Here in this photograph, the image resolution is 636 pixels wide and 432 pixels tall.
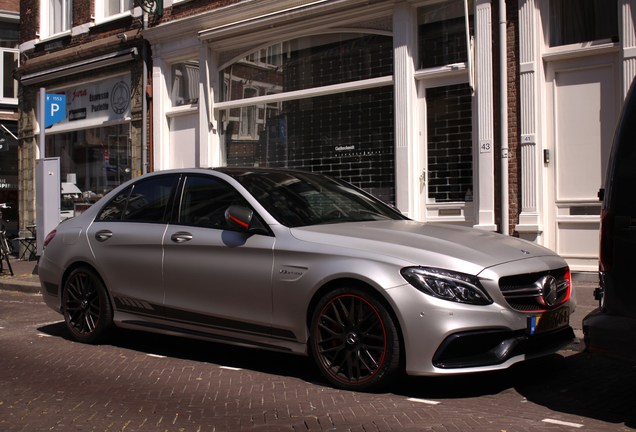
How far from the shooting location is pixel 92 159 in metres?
18.4

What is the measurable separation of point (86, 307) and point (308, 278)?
278 cm

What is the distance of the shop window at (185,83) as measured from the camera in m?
16.0

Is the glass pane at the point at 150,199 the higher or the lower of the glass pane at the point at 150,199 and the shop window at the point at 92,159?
the lower

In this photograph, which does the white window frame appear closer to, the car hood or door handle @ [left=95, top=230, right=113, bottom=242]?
door handle @ [left=95, top=230, right=113, bottom=242]

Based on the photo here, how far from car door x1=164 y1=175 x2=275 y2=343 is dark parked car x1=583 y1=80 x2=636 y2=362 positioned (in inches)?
93.2

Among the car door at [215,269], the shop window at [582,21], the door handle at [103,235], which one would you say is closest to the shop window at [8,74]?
the shop window at [582,21]

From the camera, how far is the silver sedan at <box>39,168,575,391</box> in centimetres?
481

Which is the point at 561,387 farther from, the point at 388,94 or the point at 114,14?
the point at 114,14

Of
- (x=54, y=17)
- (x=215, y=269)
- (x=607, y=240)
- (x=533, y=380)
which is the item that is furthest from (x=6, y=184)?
(x=607, y=240)

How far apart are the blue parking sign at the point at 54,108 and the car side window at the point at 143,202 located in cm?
1012

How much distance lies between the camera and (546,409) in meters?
4.80

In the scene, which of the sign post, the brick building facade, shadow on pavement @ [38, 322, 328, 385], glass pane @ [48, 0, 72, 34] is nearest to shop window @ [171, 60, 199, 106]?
the brick building facade

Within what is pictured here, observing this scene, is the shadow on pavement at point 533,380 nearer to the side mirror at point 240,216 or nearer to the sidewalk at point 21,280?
the side mirror at point 240,216

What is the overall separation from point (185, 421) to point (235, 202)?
6.45 feet
